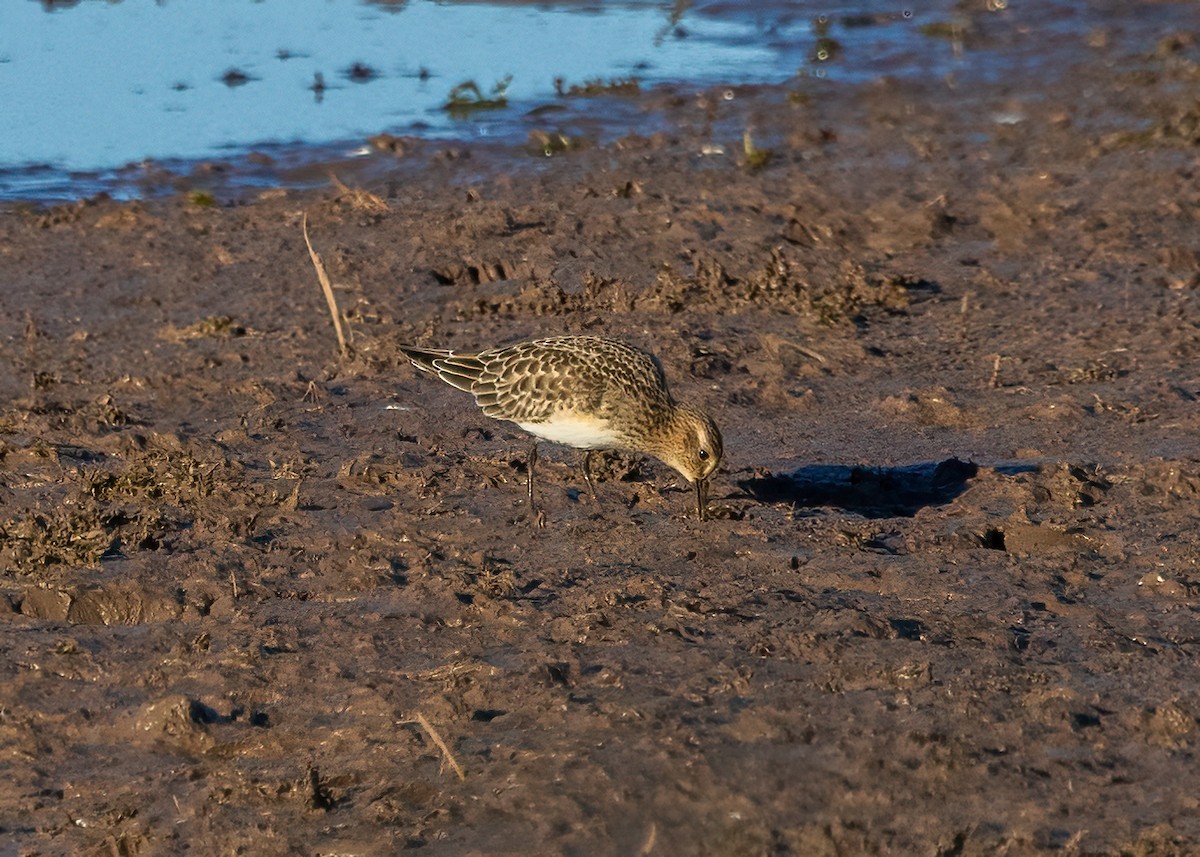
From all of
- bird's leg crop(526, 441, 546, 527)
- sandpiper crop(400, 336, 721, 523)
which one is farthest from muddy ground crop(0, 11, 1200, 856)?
sandpiper crop(400, 336, 721, 523)

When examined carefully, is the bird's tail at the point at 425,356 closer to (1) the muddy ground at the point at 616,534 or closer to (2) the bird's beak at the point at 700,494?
(1) the muddy ground at the point at 616,534

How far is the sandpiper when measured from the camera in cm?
786

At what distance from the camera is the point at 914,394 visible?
9422mm

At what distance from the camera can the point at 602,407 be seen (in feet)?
25.8

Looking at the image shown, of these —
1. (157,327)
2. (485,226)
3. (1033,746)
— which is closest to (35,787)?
(1033,746)

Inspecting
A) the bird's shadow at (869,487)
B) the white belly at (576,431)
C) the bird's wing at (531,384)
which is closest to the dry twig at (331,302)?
the bird's wing at (531,384)

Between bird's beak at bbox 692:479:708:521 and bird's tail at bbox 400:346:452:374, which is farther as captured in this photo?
bird's tail at bbox 400:346:452:374

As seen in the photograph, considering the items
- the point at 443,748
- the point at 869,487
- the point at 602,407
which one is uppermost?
the point at 602,407

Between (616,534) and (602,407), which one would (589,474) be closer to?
(602,407)

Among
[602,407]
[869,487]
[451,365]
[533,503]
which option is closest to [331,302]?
[451,365]

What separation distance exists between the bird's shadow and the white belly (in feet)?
2.72

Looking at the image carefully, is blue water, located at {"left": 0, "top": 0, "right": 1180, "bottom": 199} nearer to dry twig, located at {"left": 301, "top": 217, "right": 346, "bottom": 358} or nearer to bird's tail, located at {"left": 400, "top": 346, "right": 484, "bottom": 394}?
dry twig, located at {"left": 301, "top": 217, "right": 346, "bottom": 358}

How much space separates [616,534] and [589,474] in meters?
0.76

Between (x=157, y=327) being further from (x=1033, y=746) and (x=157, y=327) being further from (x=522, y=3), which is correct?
(x=522, y=3)
